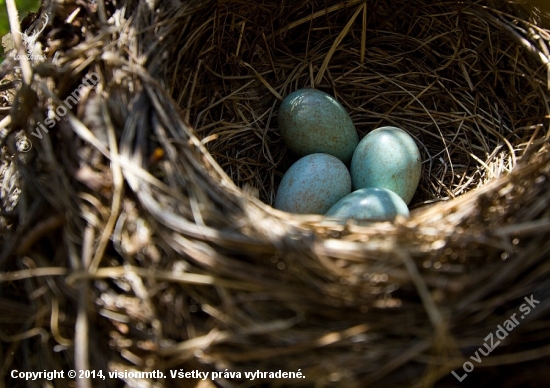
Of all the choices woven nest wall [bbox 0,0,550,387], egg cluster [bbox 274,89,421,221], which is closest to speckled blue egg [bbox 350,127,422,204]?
egg cluster [bbox 274,89,421,221]

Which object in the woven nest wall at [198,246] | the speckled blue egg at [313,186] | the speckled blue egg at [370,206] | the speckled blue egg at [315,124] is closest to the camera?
the woven nest wall at [198,246]

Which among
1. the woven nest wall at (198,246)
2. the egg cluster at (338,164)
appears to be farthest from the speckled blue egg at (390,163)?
the woven nest wall at (198,246)

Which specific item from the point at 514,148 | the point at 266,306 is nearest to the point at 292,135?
the point at 514,148

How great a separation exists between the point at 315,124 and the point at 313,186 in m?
0.23

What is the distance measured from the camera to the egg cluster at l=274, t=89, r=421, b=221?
1470 millimetres

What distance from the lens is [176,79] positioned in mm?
1556

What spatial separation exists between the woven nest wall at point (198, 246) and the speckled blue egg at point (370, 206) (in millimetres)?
127

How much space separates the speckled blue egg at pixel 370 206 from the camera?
55.4 inches

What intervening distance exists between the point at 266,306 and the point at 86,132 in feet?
1.71

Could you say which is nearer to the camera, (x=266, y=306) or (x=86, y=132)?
(x=266, y=306)

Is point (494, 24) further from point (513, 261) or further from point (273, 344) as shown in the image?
point (273, 344)

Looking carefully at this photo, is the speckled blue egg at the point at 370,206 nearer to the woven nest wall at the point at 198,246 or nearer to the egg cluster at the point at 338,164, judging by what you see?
the egg cluster at the point at 338,164

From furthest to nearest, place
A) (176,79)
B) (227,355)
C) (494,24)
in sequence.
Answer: (494,24), (176,79), (227,355)

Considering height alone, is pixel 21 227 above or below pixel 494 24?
below
